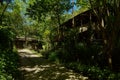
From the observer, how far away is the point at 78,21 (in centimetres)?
3212

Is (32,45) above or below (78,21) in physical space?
below

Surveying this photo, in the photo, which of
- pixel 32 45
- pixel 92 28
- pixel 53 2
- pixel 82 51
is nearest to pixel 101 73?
pixel 82 51

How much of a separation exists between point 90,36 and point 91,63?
824 centimetres

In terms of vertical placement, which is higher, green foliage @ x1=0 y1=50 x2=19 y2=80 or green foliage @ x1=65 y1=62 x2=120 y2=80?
green foliage @ x1=0 y1=50 x2=19 y2=80

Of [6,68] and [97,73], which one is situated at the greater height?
[6,68]

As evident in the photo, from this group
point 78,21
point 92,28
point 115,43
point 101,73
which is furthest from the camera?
point 78,21

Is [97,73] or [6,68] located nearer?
[6,68]

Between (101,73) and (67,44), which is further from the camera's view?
(67,44)

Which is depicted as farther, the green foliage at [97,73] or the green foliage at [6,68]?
the green foliage at [97,73]

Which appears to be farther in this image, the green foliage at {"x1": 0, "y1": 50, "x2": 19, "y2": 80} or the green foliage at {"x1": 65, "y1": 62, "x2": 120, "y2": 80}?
the green foliage at {"x1": 65, "y1": 62, "x2": 120, "y2": 80}

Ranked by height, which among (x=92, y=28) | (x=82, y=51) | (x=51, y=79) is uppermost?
(x=92, y=28)

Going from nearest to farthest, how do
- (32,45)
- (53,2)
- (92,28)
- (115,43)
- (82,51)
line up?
(115,43) < (82,51) < (92,28) < (53,2) < (32,45)

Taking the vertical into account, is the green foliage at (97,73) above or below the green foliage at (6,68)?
below

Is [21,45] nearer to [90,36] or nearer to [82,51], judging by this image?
[90,36]
